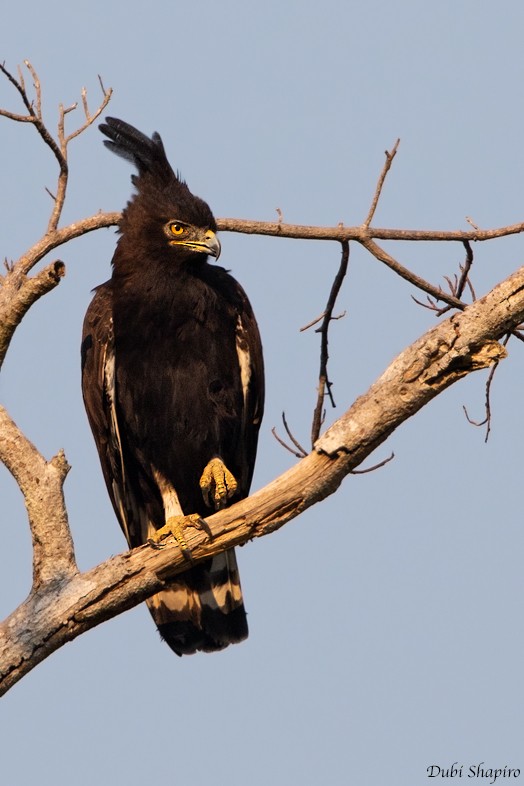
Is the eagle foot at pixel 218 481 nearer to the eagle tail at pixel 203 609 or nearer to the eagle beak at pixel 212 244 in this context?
the eagle tail at pixel 203 609

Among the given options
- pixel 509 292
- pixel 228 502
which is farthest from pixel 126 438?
pixel 509 292

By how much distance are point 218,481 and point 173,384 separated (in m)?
0.66

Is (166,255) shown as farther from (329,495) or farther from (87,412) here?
(329,495)

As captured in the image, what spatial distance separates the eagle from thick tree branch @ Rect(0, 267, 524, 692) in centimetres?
130

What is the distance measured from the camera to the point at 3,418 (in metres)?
5.49

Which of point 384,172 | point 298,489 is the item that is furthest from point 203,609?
point 384,172

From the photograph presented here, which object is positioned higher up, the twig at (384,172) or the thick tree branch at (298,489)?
the twig at (384,172)

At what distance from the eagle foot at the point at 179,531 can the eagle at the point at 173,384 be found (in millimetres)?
767

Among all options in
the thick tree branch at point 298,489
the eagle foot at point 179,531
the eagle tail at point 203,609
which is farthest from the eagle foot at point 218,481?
the thick tree branch at point 298,489

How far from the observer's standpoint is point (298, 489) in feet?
16.6

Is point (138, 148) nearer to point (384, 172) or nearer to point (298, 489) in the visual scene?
point (384, 172)

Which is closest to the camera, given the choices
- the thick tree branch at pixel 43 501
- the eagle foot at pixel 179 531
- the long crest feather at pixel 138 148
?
the thick tree branch at pixel 43 501

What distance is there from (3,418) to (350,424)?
1845 mm

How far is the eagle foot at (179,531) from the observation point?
5.37 metres
